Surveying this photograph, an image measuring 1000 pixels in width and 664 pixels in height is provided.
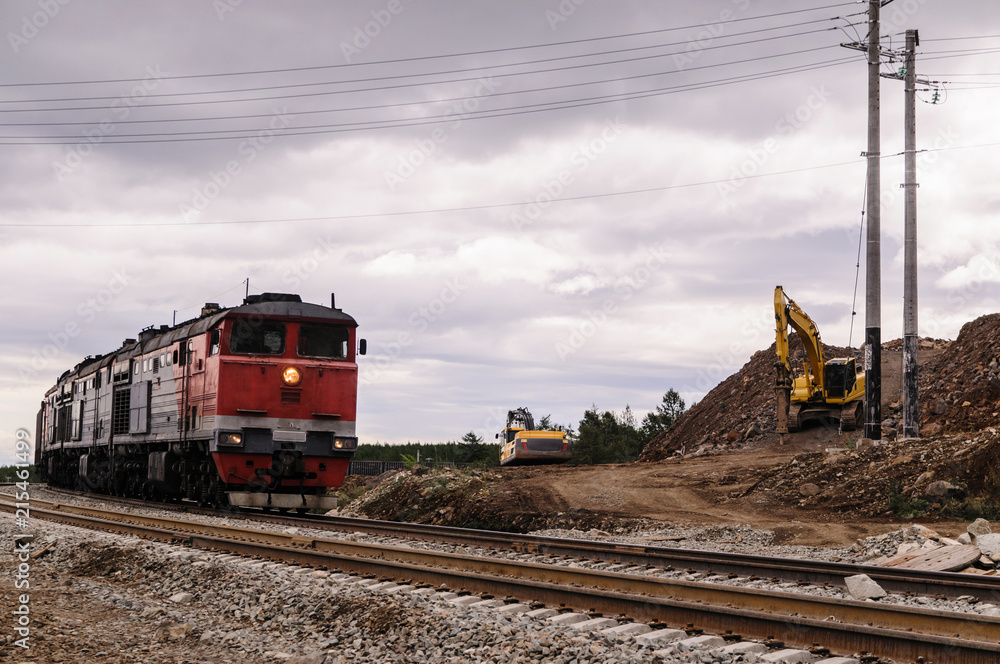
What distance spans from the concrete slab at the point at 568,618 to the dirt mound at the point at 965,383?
921 inches

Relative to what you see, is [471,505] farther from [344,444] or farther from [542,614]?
[542,614]

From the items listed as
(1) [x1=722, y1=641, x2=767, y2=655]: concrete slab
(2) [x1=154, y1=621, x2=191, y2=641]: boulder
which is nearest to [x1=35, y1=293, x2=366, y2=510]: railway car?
(2) [x1=154, y1=621, x2=191, y2=641]: boulder

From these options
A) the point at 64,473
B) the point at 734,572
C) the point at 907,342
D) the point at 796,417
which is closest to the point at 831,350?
the point at 796,417

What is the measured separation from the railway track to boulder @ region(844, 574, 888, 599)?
4.58 feet

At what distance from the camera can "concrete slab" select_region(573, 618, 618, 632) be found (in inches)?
281

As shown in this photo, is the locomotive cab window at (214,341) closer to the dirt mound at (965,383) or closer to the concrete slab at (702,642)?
the concrete slab at (702,642)

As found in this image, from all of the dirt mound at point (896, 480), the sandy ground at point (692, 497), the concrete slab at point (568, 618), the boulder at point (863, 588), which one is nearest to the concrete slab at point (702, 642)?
the concrete slab at point (568, 618)

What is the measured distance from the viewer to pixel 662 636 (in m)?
6.91

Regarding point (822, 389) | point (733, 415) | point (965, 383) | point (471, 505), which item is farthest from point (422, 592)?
point (733, 415)

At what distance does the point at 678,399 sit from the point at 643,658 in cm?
6297

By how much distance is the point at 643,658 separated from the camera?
6223 millimetres

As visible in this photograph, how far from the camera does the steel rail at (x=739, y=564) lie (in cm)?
934

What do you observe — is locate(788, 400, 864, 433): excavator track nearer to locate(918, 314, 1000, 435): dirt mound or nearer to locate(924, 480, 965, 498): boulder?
locate(918, 314, 1000, 435): dirt mound

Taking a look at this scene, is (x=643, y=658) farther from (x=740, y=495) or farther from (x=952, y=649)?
(x=740, y=495)
